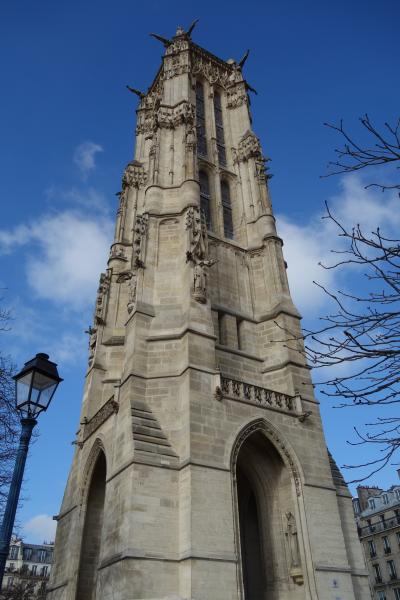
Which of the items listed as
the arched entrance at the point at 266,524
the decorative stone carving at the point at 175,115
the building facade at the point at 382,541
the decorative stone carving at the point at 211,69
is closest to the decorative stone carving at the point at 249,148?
the decorative stone carving at the point at 175,115

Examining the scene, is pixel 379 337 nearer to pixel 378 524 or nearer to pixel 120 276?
pixel 120 276

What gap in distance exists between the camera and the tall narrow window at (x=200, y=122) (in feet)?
72.9

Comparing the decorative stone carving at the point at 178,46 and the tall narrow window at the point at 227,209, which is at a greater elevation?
the decorative stone carving at the point at 178,46

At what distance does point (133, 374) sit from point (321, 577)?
20.9 feet

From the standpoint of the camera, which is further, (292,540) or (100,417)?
(100,417)

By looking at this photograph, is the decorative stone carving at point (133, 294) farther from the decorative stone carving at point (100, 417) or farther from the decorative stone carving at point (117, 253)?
the decorative stone carving at point (117, 253)

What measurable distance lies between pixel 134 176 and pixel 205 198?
501 centimetres

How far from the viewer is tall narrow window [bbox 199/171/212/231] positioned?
19344 millimetres

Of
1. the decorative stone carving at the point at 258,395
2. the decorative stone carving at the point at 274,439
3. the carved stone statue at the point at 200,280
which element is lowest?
the decorative stone carving at the point at 274,439

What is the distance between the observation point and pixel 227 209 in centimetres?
2047

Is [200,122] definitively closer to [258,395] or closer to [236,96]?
[236,96]

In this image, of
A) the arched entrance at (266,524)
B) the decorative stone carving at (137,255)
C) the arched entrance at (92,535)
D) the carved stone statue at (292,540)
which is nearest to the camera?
the carved stone statue at (292,540)

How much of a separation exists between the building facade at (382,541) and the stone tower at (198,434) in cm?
2036

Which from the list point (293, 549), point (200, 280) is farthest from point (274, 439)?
point (200, 280)
